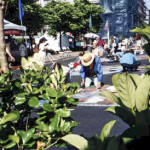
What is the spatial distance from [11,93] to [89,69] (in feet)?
23.1

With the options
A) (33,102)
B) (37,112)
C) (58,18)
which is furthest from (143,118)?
(58,18)

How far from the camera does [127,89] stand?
3.22 ft

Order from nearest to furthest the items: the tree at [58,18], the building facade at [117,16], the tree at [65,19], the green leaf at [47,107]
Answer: the green leaf at [47,107] < the tree at [58,18] < the tree at [65,19] < the building facade at [117,16]

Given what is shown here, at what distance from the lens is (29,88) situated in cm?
196

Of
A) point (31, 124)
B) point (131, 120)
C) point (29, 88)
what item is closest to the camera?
point (131, 120)

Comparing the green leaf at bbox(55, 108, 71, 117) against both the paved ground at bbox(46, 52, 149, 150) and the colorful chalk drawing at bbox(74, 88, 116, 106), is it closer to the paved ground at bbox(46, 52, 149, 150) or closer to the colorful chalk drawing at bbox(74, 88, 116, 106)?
the paved ground at bbox(46, 52, 149, 150)

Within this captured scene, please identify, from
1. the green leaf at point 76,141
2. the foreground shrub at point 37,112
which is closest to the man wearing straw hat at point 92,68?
the foreground shrub at point 37,112

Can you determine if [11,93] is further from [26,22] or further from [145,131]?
[26,22]

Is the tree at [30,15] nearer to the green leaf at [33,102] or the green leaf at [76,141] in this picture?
the green leaf at [33,102]

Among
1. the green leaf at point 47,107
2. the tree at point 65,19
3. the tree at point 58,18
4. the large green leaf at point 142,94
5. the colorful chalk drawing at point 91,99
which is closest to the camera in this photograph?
the large green leaf at point 142,94

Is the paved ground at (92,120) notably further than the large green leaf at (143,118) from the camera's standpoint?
Yes

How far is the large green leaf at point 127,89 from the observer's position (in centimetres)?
98

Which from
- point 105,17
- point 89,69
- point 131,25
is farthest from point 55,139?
point 131,25

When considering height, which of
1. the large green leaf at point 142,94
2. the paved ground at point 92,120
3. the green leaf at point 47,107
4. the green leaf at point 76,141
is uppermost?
the large green leaf at point 142,94
